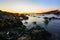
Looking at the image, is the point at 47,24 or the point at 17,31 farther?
the point at 47,24

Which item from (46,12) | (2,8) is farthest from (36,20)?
(2,8)

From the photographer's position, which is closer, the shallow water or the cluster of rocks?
the cluster of rocks

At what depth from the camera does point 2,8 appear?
5082mm

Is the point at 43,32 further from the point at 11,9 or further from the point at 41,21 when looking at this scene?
the point at 11,9

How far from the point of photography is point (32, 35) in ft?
15.3

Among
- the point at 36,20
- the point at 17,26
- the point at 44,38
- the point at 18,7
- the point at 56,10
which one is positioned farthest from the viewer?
the point at 36,20

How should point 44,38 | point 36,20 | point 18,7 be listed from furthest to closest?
point 36,20
point 18,7
point 44,38

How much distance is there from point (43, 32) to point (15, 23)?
1.90m

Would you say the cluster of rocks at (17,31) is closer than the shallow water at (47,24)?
Yes

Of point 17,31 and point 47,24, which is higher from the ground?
point 47,24

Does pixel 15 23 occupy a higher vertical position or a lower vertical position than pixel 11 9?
lower

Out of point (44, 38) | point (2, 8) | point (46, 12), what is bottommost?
point (44, 38)

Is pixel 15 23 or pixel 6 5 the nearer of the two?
pixel 6 5

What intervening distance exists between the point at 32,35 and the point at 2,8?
6.85 feet
